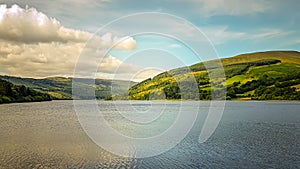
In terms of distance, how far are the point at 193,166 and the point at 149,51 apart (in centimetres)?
Answer: 1182

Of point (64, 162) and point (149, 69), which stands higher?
point (149, 69)

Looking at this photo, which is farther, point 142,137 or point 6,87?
point 6,87

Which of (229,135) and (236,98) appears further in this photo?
(236,98)

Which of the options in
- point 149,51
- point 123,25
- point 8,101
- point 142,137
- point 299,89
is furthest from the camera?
point 299,89

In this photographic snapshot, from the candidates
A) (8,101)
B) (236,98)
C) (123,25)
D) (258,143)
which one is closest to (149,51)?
(123,25)

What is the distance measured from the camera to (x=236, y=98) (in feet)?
610

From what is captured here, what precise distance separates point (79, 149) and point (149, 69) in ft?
41.0

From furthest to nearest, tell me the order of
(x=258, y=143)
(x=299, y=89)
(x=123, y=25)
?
(x=299, y=89) < (x=258, y=143) < (x=123, y=25)

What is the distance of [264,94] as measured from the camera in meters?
183

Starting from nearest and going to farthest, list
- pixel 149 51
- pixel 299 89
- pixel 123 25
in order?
pixel 123 25, pixel 149 51, pixel 299 89

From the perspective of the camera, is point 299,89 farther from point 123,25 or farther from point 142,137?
point 123,25

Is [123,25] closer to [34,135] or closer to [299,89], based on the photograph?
[34,135]

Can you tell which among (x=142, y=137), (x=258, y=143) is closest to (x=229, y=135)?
(x=258, y=143)

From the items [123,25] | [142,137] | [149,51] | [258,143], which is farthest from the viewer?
[142,137]
